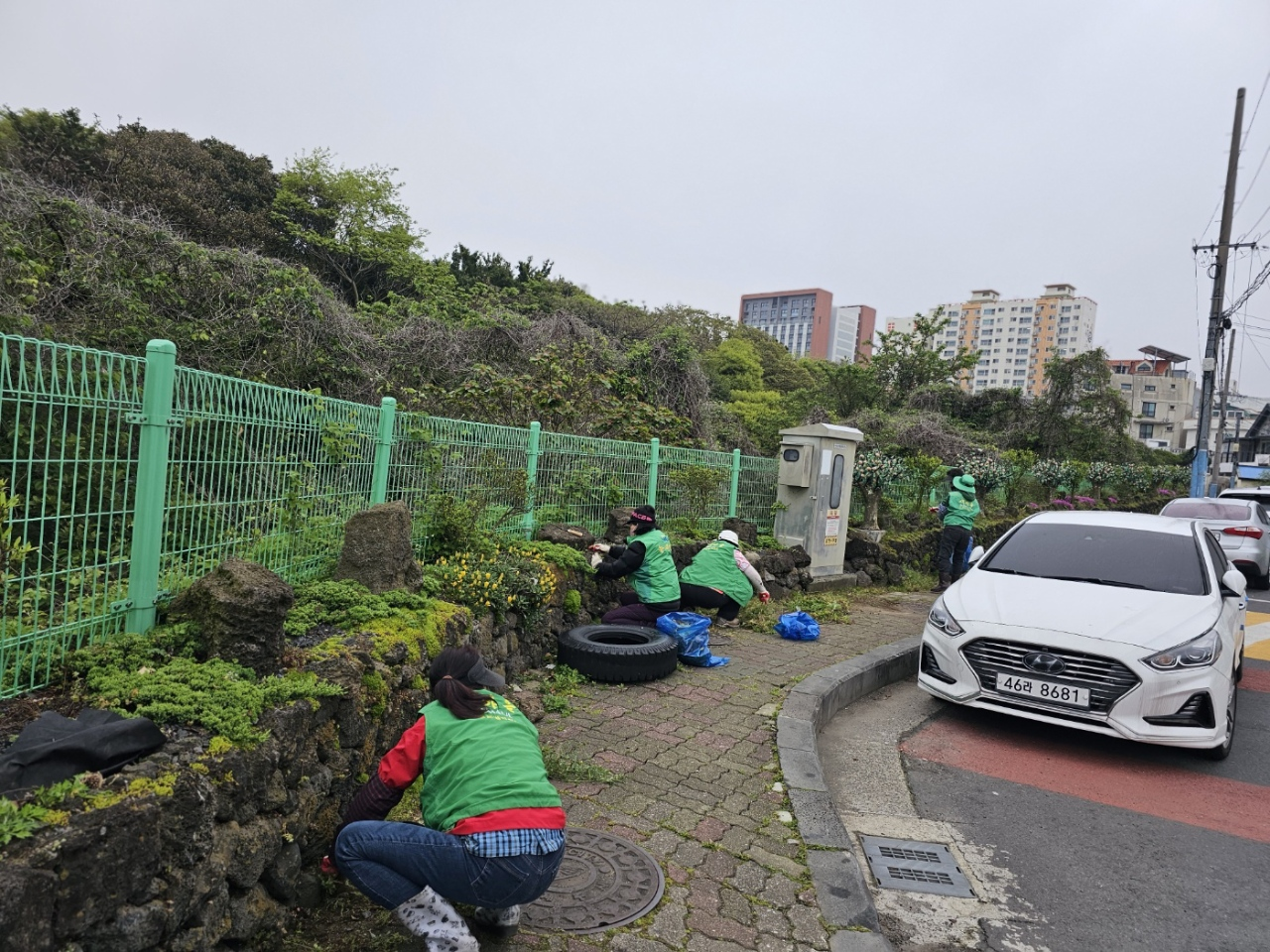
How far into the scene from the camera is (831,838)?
147 inches

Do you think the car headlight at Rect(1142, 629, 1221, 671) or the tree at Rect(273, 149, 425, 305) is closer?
the car headlight at Rect(1142, 629, 1221, 671)

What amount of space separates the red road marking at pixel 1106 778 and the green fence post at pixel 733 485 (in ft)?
16.7

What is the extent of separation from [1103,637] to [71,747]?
549 centimetres

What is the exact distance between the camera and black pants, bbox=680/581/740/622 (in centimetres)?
779

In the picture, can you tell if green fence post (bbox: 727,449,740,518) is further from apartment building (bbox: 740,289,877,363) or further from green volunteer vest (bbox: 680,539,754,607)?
apartment building (bbox: 740,289,877,363)

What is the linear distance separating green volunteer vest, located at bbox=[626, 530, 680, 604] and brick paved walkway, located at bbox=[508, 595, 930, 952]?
0.79 m

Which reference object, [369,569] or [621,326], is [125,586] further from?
[621,326]

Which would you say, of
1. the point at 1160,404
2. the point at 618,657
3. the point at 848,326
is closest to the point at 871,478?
the point at 618,657

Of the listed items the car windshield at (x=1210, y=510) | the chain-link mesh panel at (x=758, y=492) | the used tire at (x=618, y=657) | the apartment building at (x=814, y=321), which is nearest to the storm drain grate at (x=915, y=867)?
the used tire at (x=618, y=657)

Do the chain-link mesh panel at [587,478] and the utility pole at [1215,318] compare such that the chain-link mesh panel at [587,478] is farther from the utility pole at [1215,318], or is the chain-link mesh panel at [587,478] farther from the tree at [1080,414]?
the tree at [1080,414]

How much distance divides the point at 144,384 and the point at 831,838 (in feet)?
12.3

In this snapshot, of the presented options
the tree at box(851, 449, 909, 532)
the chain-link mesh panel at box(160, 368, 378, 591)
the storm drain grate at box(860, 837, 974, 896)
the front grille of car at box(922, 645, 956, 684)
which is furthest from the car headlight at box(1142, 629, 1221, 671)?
the tree at box(851, 449, 909, 532)

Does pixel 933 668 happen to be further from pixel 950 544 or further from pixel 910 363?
pixel 910 363

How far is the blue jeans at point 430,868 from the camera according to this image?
2.55 meters
